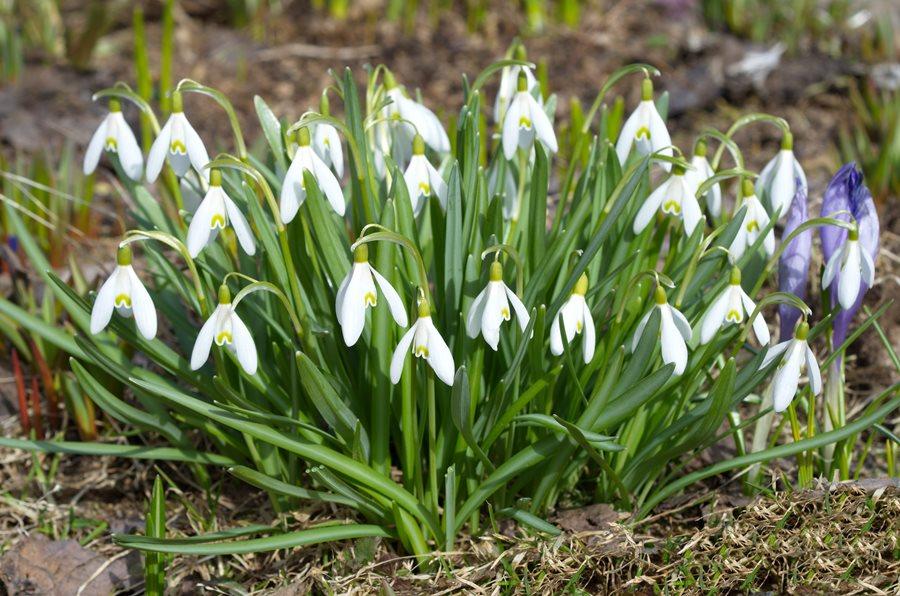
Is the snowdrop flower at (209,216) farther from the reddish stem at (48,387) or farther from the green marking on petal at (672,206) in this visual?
the reddish stem at (48,387)

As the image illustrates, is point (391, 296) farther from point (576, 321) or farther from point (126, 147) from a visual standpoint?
point (126, 147)

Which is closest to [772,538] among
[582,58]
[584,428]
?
[584,428]

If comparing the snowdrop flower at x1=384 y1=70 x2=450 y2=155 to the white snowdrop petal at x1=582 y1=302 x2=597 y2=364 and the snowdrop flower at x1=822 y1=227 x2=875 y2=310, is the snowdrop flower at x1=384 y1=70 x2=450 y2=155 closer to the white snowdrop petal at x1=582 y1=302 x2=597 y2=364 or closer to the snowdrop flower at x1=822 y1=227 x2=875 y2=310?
the white snowdrop petal at x1=582 y1=302 x2=597 y2=364

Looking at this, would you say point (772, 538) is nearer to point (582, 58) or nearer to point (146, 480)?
point (146, 480)

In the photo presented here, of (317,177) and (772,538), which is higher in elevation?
(317,177)

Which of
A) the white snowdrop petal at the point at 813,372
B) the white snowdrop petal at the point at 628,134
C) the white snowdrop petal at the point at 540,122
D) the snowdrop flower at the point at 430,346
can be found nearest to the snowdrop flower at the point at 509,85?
the white snowdrop petal at the point at 540,122

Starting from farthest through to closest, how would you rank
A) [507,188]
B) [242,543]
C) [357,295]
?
[507,188], [242,543], [357,295]

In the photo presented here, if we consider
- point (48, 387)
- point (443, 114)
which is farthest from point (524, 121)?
point (443, 114)

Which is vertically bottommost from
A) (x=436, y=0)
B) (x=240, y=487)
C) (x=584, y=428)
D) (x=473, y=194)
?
(x=240, y=487)
